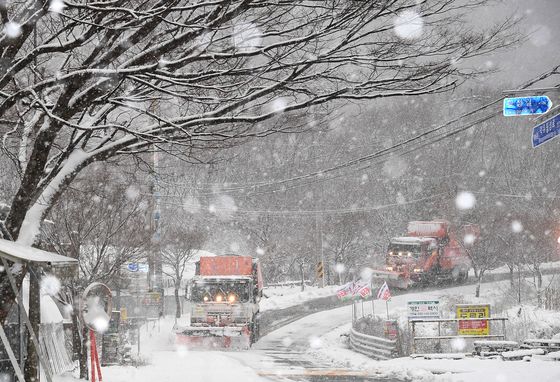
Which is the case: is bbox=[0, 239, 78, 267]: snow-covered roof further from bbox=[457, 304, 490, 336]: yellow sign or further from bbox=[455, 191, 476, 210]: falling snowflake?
bbox=[455, 191, 476, 210]: falling snowflake

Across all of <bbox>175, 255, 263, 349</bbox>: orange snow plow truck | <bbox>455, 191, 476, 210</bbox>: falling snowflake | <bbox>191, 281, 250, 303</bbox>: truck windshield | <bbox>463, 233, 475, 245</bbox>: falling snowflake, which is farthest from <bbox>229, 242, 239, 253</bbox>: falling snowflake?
<bbox>191, 281, 250, 303</bbox>: truck windshield

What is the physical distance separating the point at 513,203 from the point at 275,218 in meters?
21.4

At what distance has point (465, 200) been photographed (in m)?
49.4

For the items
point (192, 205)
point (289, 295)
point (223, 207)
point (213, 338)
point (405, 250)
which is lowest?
point (213, 338)

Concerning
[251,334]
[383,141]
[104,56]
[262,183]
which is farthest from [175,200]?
[104,56]

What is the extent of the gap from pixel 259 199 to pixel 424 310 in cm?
2935

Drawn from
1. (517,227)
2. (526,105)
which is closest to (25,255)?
(526,105)

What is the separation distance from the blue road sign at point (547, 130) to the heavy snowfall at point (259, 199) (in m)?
0.05

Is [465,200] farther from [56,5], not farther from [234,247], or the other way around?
[56,5]

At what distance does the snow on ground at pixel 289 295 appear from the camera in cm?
3797

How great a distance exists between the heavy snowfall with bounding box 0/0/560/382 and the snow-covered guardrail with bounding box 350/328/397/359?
9 centimetres

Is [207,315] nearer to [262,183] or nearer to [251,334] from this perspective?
A: [251,334]

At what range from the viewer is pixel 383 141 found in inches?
2328

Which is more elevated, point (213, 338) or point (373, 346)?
point (213, 338)
